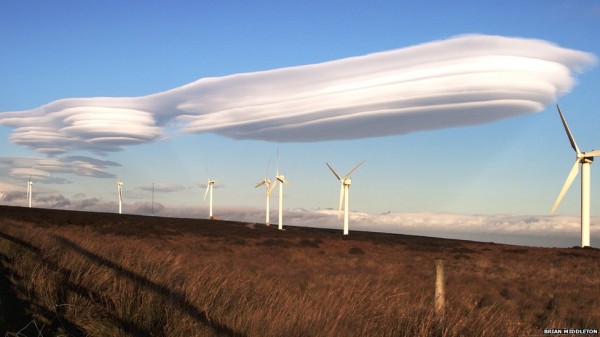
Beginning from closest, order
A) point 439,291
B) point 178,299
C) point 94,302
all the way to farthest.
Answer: point 178,299
point 94,302
point 439,291

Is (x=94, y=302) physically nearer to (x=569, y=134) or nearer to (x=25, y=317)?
(x=25, y=317)

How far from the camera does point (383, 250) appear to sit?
2008 inches

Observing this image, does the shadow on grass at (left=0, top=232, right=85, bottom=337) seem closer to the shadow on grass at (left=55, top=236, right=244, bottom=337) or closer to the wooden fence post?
the shadow on grass at (left=55, top=236, right=244, bottom=337)

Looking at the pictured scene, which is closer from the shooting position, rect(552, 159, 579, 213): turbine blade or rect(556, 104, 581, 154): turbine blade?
rect(552, 159, 579, 213): turbine blade

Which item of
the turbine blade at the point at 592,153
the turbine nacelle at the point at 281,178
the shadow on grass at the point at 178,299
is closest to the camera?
the shadow on grass at the point at 178,299

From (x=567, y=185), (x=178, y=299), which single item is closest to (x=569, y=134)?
(x=567, y=185)

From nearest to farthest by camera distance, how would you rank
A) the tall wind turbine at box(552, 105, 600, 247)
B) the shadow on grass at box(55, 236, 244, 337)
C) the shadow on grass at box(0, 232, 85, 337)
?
the shadow on grass at box(55, 236, 244, 337)
the shadow on grass at box(0, 232, 85, 337)
the tall wind turbine at box(552, 105, 600, 247)

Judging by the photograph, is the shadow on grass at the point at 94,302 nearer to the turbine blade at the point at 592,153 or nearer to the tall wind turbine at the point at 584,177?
the tall wind turbine at the point at 584,177

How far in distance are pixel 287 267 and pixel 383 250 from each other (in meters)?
20.5

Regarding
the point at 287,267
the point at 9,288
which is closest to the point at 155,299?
the point at 9,288

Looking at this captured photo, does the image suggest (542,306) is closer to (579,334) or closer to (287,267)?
(579,334)

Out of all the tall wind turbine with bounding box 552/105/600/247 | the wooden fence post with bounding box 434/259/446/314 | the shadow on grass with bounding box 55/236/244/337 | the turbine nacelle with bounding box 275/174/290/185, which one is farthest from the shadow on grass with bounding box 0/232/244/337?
the turbine nacelle with bounding box 275/174/290/185

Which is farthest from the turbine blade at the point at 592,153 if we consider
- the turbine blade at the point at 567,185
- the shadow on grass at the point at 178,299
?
the shadow on grass at the point at 178,299

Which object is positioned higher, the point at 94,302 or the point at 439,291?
the point at 439,291
